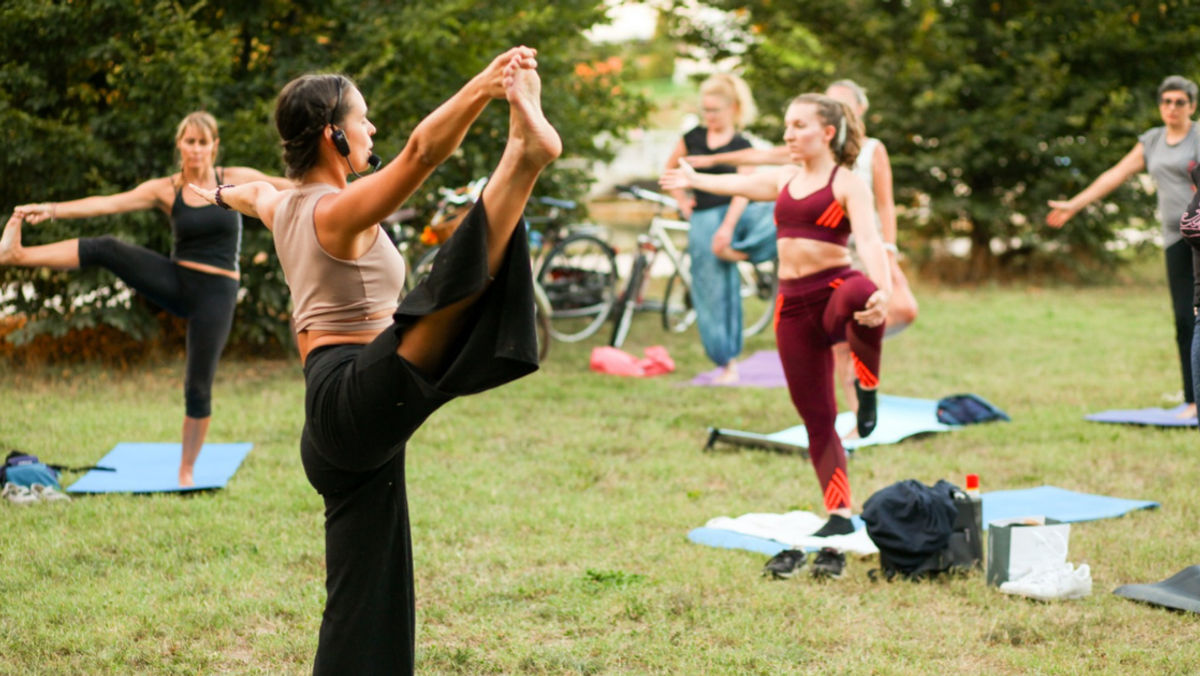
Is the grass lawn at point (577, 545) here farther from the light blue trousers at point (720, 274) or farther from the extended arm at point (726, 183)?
the extended arm at point (726, 183)

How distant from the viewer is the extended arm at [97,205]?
533 centimetres

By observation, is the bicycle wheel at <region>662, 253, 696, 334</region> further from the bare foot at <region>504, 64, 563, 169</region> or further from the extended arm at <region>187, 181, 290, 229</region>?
the bare foot at <region>504, 64, 563, 169</region>

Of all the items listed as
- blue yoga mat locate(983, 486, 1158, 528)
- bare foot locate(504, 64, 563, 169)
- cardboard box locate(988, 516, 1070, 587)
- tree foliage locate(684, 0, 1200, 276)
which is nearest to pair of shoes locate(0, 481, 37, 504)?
bare foot locate(504, 64, 563, 169)

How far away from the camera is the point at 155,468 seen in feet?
21.8

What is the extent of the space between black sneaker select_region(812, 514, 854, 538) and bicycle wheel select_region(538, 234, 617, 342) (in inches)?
235

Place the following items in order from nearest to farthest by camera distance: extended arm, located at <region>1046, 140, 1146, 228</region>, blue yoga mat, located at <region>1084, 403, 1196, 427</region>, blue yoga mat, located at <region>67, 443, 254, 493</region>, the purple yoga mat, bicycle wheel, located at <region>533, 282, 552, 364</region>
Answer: blue yoga mat, located at <region>67, 443, 254, 493</region>, blue yoga mat, located at <region>1084, 403, 1196, 427</region>, extended arm, located at <region>1046, 140, 1146, 228</region>, the purple yoga mat, bicycle wheel, located at <region>533, 282, 552, 364</region>

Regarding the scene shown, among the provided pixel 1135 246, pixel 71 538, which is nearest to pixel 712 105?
pixel 71 538

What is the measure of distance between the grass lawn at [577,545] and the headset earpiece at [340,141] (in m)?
1.82

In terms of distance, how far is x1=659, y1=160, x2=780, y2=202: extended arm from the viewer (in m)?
5.35

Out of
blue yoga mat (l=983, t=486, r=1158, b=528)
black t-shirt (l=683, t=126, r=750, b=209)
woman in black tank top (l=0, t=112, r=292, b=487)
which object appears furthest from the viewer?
black t-shirt (l=683, t=126, r=750, b=209)

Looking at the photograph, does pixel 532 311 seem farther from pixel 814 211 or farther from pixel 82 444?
pixel 82 444

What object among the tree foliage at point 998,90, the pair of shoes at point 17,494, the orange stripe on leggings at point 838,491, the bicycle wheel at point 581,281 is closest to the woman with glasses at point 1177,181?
the orange stripe on leggings at point 838,491

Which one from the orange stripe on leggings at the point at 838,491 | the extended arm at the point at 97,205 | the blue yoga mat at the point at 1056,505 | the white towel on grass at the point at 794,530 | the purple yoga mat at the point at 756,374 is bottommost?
the purple yoga mat at the point at 756,374

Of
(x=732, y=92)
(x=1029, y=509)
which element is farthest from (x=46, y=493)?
(x=732, y=92)
